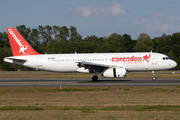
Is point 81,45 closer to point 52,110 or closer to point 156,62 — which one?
point 156,62

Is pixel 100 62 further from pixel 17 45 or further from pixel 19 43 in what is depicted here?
pixel 17 45

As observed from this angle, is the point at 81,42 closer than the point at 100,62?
No

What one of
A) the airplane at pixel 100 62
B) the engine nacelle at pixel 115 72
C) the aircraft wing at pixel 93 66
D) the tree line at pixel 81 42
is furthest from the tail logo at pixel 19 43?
the tree line at pixel 81 42

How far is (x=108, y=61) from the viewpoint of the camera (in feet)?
105

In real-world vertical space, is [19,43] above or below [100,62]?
above

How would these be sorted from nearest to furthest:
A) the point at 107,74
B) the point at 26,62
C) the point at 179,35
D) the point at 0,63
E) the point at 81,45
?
the point at 107,74 → the point at 26,62 → the point at 0,63 → the point at 81,45 → the point at 179,35

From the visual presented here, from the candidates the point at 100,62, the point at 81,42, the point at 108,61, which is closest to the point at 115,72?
the point at 108,61

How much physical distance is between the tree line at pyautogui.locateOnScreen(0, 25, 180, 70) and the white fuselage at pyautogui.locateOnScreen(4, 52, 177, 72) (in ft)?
195

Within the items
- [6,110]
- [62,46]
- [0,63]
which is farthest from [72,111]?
[62,46]

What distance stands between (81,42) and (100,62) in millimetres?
71947

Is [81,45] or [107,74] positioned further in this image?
[81,45]

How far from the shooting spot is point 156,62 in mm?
31906

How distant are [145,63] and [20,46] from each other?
18.5 m

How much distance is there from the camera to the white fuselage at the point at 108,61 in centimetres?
3167
